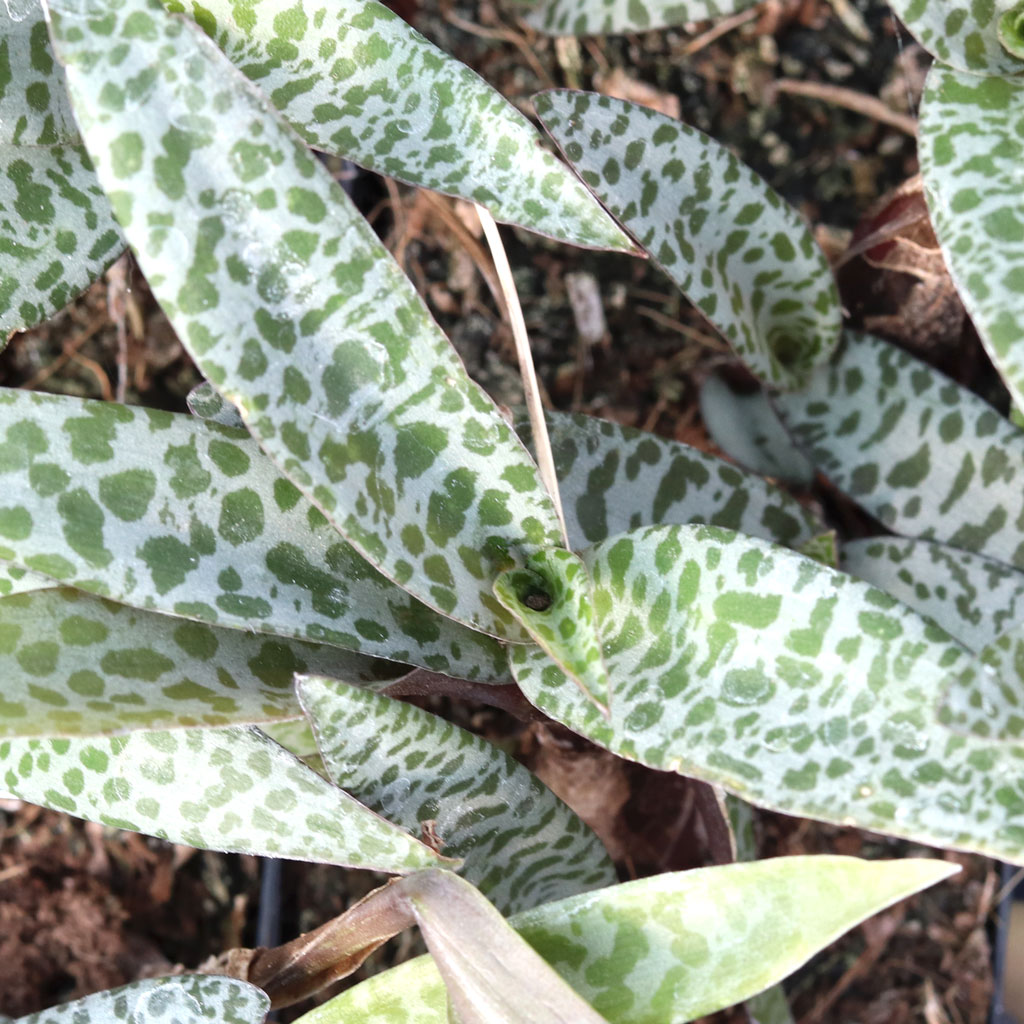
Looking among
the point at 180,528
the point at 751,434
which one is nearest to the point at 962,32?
the point at 751,434

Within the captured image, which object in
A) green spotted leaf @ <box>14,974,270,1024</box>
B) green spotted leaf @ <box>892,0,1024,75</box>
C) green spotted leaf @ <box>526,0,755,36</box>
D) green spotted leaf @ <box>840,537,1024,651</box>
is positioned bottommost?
green spotted leaf @ <box>14,974,270,1024</box>

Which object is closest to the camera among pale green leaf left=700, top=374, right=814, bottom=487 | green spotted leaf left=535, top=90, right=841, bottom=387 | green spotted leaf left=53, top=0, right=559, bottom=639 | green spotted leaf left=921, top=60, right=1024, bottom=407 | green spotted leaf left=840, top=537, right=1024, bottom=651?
green spotted leaf left=53, top=0, right=559, bottom=639

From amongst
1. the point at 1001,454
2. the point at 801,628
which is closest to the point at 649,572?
the point at 801,628

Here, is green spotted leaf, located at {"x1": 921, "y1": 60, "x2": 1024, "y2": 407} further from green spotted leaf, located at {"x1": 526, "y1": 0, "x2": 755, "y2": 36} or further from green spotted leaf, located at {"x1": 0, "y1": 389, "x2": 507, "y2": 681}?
green spotted leaf, located at {"x1": 0, "y1": 389, "x2": 507, "y2": 681}

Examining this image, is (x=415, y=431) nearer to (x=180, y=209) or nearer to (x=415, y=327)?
(x=415, y=327)

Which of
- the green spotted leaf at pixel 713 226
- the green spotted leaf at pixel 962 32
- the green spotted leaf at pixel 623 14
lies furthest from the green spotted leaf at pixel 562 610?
the green spotted leaf at pixel 623 14

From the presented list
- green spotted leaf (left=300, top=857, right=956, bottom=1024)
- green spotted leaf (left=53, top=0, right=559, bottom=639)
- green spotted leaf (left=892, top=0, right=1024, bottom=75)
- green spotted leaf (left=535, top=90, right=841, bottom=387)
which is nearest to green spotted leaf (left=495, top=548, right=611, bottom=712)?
green spotted leaf (left=53, top=0, right=559, bottom=639)

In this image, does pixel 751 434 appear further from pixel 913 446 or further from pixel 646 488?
pixel 646 488
